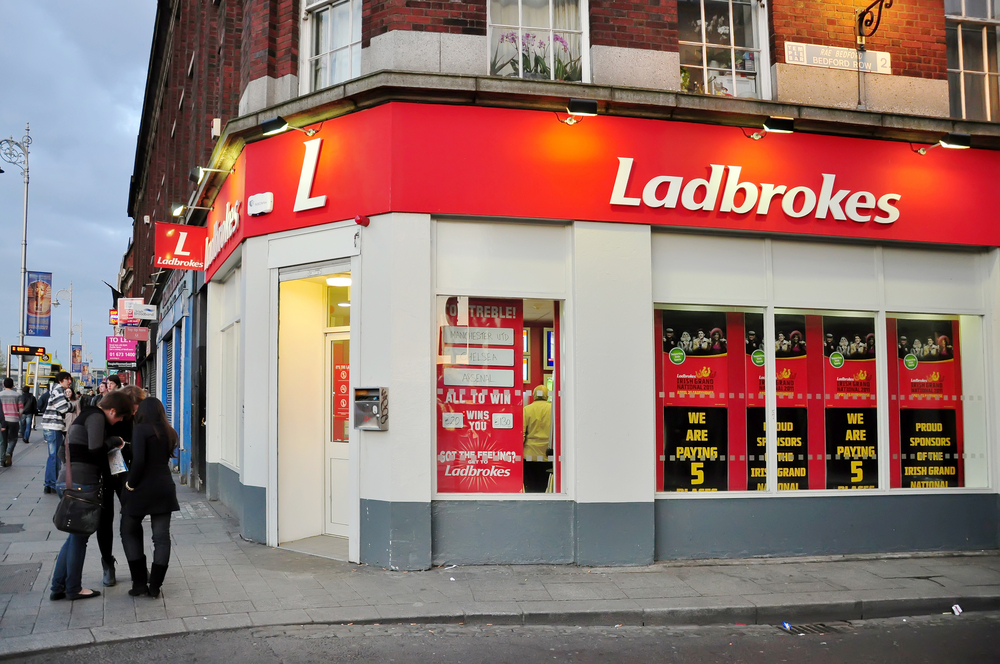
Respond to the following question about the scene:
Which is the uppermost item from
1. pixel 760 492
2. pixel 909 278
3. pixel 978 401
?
pixel 909 278

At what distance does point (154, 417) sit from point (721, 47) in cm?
733

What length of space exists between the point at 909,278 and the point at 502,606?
6.34 meters

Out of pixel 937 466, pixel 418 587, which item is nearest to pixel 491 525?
pixel 418 587

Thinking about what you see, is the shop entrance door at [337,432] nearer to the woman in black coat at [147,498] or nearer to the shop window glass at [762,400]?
the woman in black coat at [147,498]

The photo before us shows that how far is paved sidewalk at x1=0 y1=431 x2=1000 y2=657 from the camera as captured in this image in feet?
20.9

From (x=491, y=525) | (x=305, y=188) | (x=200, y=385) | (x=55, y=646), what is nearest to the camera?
(x=55, y=646)

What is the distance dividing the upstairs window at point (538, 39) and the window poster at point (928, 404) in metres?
4.83

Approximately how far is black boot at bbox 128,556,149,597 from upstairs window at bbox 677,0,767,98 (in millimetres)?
7411

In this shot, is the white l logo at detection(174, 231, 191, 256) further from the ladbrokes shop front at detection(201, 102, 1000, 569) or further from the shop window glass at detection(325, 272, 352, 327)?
the shop window glass at detection(325, 272, 352, 327)

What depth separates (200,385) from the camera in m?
14.1

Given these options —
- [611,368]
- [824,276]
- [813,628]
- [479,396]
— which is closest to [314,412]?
[479,396]

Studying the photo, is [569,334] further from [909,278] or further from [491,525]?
[909,278]

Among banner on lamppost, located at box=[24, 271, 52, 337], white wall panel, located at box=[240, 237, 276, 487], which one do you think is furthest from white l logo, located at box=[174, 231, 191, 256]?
banner on lamppost, located at box=[24, 271, 52, 337]

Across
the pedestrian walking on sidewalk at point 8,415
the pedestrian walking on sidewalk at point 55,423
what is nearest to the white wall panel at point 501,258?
the pedestrian walking on sidewalk at point 55,423
